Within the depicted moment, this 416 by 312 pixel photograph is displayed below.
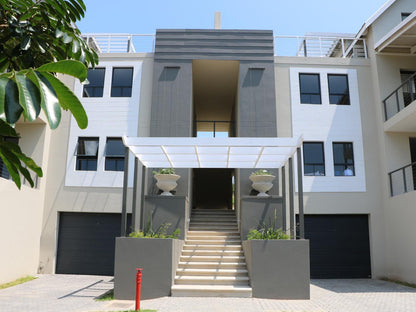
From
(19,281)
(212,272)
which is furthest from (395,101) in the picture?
(19,281)

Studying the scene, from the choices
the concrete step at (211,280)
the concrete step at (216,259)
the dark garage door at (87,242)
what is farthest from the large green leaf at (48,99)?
the dark garage door at (87,242)

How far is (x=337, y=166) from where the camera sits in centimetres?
1456

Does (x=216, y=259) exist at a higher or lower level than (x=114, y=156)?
lower

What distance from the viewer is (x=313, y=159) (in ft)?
48.0

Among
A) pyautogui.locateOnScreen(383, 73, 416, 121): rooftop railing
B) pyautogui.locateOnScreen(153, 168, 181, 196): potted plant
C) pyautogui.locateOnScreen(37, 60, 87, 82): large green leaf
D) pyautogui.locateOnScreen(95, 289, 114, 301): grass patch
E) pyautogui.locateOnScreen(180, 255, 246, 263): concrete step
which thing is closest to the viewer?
pyautogui.locateOnScreen(37, 60, 87, 82): large green leaf

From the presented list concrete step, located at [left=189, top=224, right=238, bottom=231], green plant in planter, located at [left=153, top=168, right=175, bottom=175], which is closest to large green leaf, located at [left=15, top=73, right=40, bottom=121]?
green plant in planter, located at [left=153, top=168, right=175, bottom=175]

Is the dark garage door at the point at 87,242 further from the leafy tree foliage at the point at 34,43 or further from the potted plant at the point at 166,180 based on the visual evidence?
the leafy tree foliage at the point at 34,43

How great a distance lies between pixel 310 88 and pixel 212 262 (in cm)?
801

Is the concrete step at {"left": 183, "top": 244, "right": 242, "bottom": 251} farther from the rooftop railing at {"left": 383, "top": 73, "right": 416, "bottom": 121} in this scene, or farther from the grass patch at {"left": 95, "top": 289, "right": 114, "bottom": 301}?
the rooftop railing at {"left": 383, "top": 73, "right": 416, "bottom": 121}

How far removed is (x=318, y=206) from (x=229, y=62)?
6.37 m

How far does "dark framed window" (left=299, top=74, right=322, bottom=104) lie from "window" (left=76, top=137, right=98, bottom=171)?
8.05 metres

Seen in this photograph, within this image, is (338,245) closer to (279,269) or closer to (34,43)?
(279,269)

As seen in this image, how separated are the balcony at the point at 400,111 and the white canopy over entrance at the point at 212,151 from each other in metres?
4.32

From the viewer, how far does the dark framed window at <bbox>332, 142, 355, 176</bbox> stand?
14.5m
